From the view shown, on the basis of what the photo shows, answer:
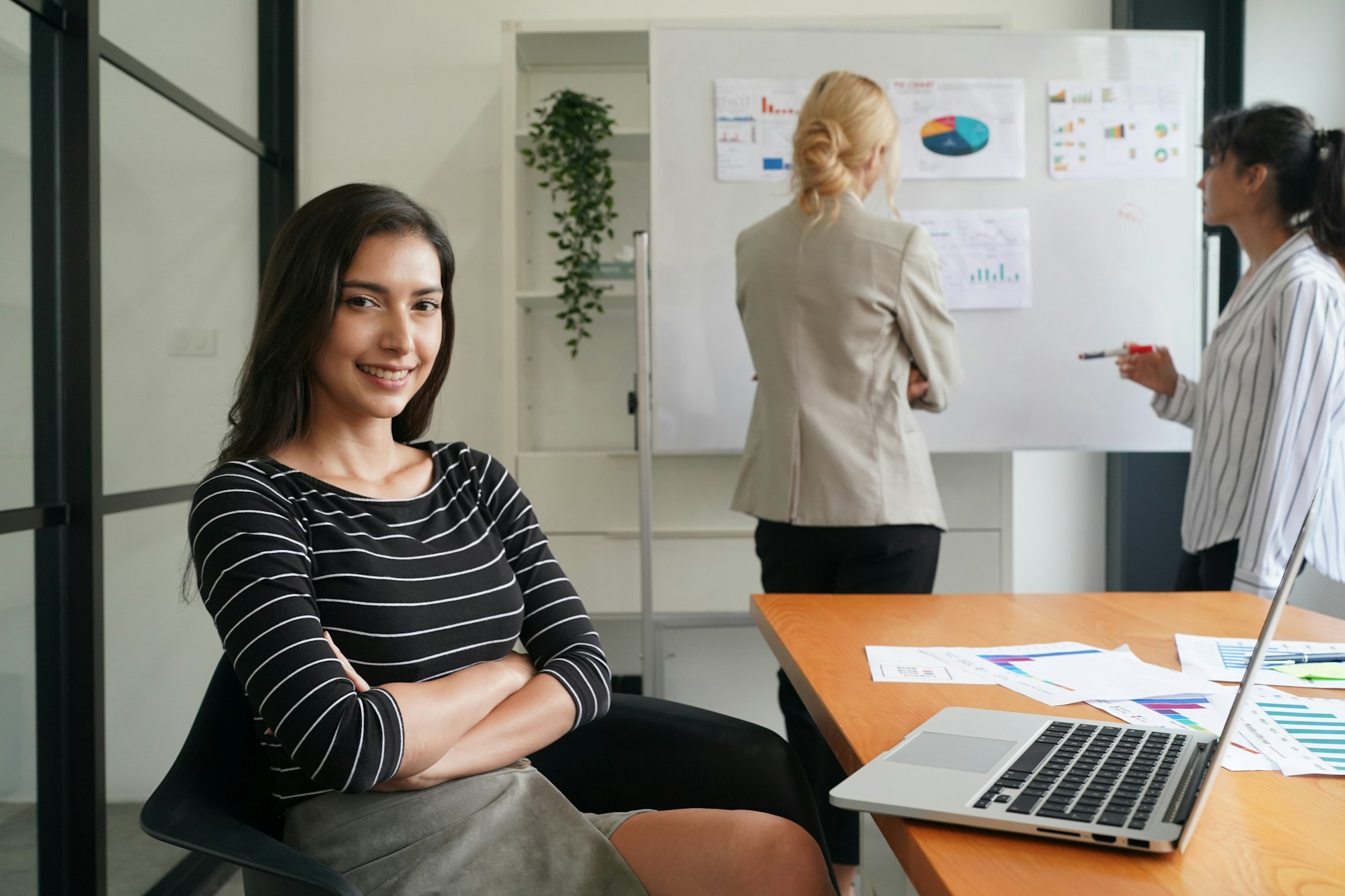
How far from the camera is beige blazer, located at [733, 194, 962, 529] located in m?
1.90

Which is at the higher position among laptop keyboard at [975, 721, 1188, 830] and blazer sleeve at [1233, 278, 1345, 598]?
blazer sleeve at [1233, 278, 1345, 598]

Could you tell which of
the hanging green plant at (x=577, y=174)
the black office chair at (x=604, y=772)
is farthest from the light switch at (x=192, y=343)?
the black office chair at (x=604, y=772)

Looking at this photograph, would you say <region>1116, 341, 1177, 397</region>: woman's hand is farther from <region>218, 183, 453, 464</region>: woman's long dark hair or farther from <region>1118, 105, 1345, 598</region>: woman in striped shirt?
<region>218, 183, 453, 464</region>: woman's long dark hair

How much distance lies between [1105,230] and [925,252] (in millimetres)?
1135

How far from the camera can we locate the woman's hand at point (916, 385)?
199cm

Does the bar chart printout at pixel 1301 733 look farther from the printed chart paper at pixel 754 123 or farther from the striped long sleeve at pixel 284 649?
the printed chart paper at pixel 754 123

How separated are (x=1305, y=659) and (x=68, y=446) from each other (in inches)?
79.5

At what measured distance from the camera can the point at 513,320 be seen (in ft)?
9.20

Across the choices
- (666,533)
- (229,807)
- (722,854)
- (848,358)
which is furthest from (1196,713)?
(666,533)

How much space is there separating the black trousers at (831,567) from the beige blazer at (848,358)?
0.12ft

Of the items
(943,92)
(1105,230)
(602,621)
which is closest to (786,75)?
(943,92)

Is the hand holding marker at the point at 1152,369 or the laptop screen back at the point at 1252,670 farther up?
the hand holding marker at the point at 1152,369

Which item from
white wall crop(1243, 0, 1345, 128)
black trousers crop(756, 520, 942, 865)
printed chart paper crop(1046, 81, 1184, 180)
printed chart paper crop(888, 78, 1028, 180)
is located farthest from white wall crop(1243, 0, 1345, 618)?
black trousers crop(756, 520, 942, 865)

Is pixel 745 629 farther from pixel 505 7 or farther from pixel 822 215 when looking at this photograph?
pixel 505 7
